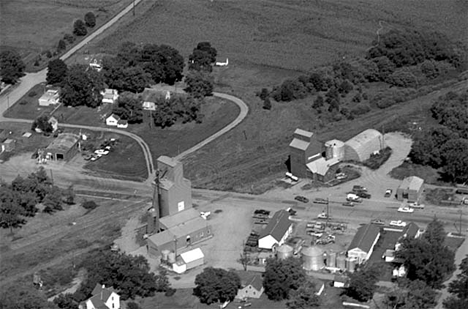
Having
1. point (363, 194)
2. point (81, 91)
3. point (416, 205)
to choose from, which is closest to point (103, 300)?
point (363, 194)

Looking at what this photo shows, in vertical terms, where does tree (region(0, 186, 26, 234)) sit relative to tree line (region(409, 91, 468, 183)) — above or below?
below

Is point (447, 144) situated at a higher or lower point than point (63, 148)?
higher

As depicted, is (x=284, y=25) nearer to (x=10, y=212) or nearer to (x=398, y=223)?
(x=398, y=223)

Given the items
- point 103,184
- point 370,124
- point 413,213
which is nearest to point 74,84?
point 103,184

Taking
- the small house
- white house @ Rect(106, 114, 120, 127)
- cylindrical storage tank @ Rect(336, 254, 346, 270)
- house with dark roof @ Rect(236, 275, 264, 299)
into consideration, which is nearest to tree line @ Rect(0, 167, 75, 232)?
the small house

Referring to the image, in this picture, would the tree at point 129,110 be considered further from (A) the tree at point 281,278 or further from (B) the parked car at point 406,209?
(A) the tree at point 281,278

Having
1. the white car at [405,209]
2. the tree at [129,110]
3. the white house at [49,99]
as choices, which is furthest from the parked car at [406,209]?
the white house at [49,99]

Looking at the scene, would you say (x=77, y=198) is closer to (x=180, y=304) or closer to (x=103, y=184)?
(x=103, y=184)

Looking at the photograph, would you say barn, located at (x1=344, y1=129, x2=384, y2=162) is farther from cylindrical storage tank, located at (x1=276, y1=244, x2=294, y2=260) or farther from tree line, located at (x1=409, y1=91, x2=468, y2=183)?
cylindrical storage tank, located at (x1=276, y1=244, x2=294, y2=260)
